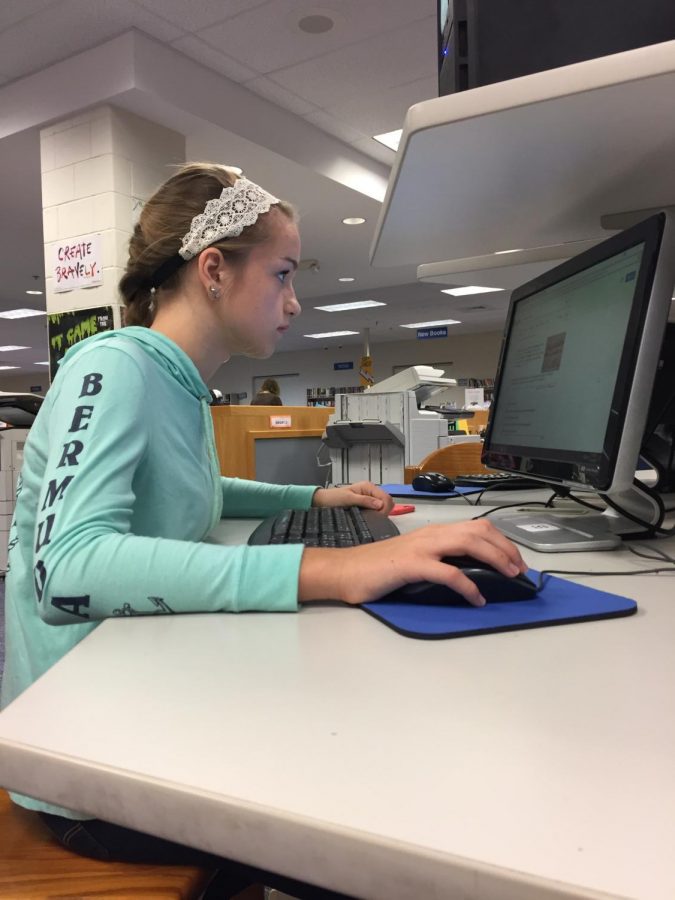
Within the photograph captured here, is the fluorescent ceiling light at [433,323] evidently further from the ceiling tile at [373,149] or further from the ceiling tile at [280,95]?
the ceiling tile at [280,95]

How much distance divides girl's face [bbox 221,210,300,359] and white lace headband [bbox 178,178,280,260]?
0.13 ft

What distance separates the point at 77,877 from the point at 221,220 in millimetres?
801

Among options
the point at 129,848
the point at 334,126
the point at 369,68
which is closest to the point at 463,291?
the point at 334,126

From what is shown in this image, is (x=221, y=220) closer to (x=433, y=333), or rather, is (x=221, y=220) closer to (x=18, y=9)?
(x=18, y=9)

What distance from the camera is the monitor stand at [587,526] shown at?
0.83 metres

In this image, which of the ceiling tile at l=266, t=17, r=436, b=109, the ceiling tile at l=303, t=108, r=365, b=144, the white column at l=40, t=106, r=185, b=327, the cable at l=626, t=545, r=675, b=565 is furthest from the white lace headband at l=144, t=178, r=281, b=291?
the ceiling tile at l=303, t=108, r=365, b=144

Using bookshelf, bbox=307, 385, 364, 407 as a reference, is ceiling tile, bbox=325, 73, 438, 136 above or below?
above

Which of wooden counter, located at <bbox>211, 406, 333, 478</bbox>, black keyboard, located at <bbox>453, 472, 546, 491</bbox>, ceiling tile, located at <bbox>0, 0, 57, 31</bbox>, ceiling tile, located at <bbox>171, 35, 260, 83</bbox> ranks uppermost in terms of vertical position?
ceiling tile, located at <bbox>171, 35, 260, 83</bbox>

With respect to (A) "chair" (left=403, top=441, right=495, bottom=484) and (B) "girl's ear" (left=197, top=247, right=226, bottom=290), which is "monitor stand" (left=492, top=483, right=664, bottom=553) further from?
(A) "chair" (left=403, top=441, right=495, bottom=484)

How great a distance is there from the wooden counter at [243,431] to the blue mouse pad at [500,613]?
2822 mm

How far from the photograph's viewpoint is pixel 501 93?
656 mm

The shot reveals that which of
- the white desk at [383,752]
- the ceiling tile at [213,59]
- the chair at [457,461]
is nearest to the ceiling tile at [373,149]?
the ceiling tile at [213,59]

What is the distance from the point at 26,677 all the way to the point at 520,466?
29.1 inches

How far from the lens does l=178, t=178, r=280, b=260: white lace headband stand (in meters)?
0.95
